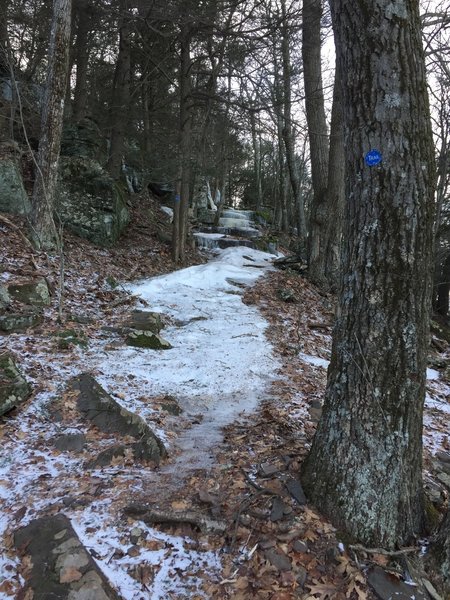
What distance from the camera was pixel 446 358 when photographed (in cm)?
764

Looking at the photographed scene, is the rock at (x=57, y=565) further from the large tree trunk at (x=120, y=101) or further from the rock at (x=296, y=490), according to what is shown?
the large tree trunk at (x=120, y=101)

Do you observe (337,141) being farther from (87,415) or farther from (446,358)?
(87,415)

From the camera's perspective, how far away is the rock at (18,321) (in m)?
5.29

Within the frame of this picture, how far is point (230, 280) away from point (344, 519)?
8041 millimetres

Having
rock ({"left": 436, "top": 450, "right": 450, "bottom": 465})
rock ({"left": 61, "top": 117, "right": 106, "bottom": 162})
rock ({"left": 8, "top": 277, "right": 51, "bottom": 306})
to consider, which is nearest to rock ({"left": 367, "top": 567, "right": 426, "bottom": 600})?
rock ({"left": 436, "top": 450, "right": 450, "bottom": 465})

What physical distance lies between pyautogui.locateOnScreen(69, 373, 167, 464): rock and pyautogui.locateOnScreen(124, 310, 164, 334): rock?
2.13 meters

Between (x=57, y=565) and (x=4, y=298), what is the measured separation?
4.26 m

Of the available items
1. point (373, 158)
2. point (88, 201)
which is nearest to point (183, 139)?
point (88, 201)

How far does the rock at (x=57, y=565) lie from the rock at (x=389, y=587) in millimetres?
1362

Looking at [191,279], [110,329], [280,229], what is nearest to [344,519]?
[110,329]

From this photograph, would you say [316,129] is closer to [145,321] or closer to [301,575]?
[145,321]

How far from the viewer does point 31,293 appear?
620 centimetres

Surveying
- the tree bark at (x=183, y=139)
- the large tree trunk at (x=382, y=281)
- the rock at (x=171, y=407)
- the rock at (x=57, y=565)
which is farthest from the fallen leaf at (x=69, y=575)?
A: the tree bark at (x=183, y=139)

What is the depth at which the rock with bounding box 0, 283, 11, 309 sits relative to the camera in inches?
219
